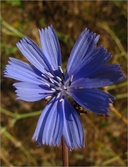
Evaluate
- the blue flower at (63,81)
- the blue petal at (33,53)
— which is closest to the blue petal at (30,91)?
the blue flower at (63,81)

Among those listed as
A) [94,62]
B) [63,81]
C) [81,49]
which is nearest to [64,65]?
[63,81]

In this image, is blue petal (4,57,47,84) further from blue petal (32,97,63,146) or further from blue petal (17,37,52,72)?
blue petal (32,97,63,146)

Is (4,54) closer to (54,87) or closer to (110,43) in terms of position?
(110,43)

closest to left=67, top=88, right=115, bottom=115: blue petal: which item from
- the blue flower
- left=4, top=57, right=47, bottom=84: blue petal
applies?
the blue flower

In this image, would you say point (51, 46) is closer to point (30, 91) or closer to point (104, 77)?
point (30, 91)

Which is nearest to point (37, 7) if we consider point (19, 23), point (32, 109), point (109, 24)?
point (19, 23)

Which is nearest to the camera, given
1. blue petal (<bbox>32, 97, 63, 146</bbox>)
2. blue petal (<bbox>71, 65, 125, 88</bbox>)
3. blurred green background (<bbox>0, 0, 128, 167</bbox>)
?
blue petal (<bbox>71, 65, 125, 88</bbox>)
